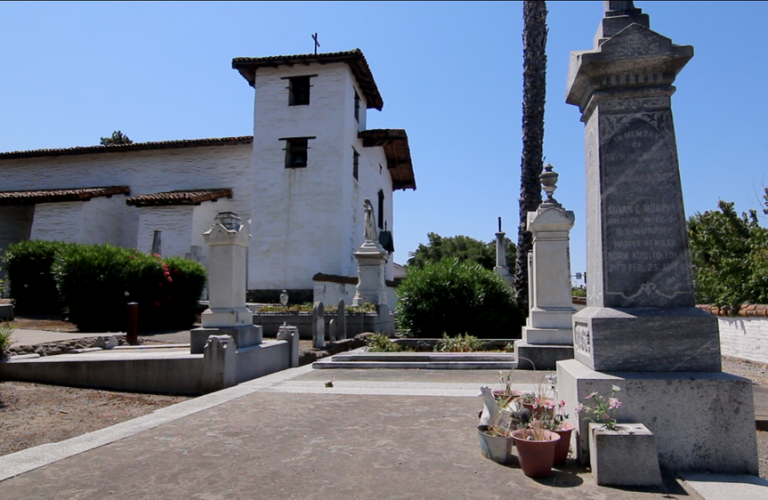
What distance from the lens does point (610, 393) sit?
3615mm

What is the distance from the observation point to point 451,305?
1270 centimetres

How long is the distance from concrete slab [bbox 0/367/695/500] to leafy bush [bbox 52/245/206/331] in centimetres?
1058

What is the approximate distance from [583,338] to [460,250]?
50.0 m

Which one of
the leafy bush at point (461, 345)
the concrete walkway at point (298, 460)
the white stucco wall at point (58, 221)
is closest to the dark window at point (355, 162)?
the white stucco wall at point (58, 221)

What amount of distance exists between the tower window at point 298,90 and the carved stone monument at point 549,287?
681 inches

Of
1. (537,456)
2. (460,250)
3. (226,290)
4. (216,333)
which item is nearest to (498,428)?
(537,456)

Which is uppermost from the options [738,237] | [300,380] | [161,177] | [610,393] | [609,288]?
[161,177]

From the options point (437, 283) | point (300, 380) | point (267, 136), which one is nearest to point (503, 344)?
point (437, 283)

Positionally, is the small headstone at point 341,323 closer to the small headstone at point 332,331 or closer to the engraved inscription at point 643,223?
the small headstone at point 332,331

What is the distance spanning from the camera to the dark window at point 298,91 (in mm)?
23984

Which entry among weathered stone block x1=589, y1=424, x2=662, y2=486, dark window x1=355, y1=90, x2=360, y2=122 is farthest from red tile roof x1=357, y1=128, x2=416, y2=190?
weathered stone block x1=589, y1=424, x2=662, y2=486

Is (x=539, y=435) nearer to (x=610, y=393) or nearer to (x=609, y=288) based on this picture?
(x=610, y=393)

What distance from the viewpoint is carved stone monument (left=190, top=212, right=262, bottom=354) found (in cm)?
856

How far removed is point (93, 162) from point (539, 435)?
28.3 m
